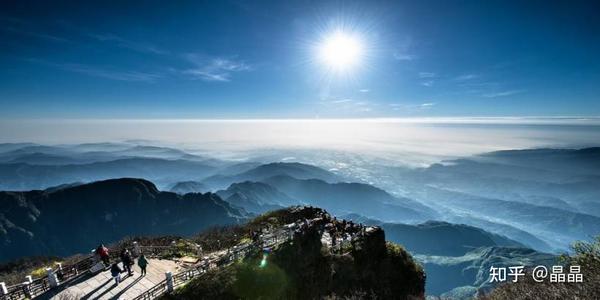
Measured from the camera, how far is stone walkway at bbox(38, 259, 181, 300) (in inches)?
670

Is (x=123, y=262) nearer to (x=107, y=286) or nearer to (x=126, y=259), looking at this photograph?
(x=126, y=259)

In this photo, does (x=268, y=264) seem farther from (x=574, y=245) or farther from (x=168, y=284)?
(x=574, y=245)

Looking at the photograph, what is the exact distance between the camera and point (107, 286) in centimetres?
1808


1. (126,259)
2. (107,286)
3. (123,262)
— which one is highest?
(126,259)

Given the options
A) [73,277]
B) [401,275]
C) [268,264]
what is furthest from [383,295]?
[73,277]

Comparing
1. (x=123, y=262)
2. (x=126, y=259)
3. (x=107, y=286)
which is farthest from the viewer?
(x=123, y=262)

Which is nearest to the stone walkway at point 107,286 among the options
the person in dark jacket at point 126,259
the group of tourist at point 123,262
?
the group of tourist at point 123,262

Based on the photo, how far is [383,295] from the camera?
24.0 m

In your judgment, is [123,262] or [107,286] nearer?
[107,286]

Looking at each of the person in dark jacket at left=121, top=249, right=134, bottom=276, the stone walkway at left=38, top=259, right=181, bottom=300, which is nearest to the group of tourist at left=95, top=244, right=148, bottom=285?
the person in dark jacket at left=121, top=249, right=134, bottom=276

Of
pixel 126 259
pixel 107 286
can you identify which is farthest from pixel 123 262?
pixel 107 286

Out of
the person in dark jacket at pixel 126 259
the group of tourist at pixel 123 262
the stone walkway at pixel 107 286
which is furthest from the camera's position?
the person in dark jacket at pixel 126 259

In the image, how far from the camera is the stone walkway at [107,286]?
1702cm

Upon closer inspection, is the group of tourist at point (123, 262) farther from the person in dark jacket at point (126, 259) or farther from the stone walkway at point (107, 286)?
the stone walkway at point (107, 286)
